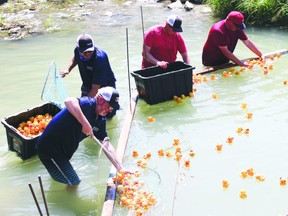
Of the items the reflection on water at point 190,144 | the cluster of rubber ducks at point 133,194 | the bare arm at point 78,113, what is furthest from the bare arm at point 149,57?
the bare arm at point 78,113

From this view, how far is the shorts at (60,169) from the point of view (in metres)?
5.09

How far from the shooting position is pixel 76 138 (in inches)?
197

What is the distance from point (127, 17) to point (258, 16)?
437cm

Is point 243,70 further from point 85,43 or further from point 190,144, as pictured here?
point 85,43

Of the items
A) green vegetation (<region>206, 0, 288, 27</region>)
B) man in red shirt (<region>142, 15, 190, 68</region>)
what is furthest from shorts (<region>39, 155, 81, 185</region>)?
green vegetation (<region>206, 0, 288, 27</region>)

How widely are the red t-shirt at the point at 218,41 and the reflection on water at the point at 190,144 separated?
392 mm

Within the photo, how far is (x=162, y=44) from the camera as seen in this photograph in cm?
771

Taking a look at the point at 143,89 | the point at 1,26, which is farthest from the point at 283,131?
the point at 1,26

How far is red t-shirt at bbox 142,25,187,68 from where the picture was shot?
25.0ft

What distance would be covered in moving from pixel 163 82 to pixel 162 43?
676mm

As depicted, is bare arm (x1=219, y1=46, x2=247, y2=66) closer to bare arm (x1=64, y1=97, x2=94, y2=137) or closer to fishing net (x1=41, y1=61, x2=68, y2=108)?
fishing net (x1=41, y1=61, x2=68, y2=108)

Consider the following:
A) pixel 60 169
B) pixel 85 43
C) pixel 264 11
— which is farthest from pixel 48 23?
pixel 60 169

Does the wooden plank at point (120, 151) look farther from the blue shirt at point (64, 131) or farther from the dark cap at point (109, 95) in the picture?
the dark cap at point (109, 95)

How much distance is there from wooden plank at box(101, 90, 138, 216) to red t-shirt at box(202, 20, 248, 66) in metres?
1.89
